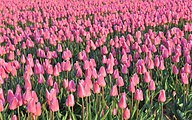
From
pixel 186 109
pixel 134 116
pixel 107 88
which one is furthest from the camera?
pixel 107 88

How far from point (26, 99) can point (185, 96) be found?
232 centimetres

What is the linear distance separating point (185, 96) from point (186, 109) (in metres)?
0.26

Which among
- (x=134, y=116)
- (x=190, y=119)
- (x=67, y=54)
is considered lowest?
(x=190, y=119)

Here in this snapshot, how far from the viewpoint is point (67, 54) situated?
415cm

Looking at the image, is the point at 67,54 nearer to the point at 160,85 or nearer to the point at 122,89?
the point at 122,89

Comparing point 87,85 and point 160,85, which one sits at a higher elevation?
point 87,85

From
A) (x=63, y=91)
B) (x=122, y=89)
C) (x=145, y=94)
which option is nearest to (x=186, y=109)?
(x=145, y=94)

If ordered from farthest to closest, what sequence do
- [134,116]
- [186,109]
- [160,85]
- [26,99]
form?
[160,85] < [186,109] < [134,116] < [26,99]

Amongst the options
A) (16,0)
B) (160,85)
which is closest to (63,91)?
(160,85)

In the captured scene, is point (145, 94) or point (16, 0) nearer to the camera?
point (145, 94)

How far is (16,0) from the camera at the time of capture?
48.9 ft

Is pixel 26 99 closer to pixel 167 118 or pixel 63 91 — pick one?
pixel 63 91

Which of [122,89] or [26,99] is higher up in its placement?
[26,99]

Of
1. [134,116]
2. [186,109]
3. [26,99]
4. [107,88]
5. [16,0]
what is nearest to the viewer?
[26,99]
